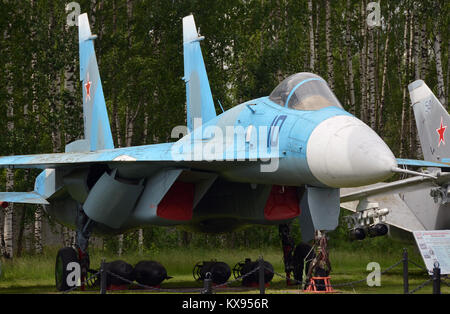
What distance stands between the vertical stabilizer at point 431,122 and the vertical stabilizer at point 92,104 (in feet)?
20.1

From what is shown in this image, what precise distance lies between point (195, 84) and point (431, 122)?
4791 millimetres

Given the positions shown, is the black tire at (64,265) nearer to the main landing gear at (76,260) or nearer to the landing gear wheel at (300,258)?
the main landing gear at (76,260)

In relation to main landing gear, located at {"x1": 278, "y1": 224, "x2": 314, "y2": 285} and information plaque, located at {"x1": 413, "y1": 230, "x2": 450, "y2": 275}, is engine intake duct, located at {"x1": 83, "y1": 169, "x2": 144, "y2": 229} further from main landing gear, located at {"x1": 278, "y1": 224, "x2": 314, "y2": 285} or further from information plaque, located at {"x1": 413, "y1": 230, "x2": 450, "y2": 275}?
information plaque, located at {"x1": 413, "y1": 230, "x2": 450, "y2": 275}

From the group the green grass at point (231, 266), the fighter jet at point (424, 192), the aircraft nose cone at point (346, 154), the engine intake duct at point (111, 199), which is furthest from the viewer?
the fighter jet at point (424, 192)

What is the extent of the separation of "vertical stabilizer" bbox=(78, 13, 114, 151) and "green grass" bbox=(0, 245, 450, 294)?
2864 millimetres

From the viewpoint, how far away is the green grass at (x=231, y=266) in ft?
38.9

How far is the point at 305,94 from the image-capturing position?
32.1 ft

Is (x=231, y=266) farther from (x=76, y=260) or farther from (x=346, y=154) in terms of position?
(x=346, y=154)

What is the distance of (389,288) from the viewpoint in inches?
434

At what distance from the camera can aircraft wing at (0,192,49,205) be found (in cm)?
1266

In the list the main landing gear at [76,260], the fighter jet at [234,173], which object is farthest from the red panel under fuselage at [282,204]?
the main landing gear at [76,260]

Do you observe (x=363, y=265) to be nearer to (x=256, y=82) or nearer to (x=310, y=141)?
(x=256, y=82)

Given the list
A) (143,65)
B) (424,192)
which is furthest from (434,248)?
(143,65)

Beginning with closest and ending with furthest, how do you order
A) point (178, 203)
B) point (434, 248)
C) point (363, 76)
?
1. point (434, 248)
2. point (178, 203)
3. point (363, 76)
